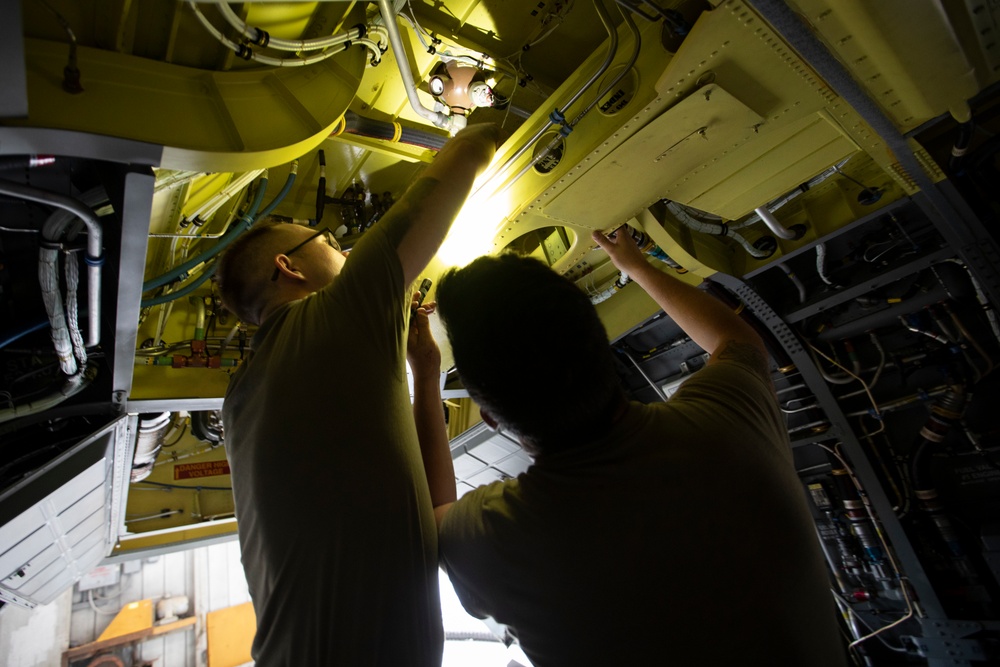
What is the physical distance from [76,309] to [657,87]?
2.56 metres

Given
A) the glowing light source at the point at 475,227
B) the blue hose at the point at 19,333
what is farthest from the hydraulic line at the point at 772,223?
the blue hose at the point at 19,333

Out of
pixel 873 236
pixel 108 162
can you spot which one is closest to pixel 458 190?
pixel 108 162

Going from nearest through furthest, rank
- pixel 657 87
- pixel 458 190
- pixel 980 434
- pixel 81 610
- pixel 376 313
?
pixel 376 313, pixel 458 190, pixel 657 87, pixel 980 434, pixel 81 610

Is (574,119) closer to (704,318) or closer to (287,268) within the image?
(704,318)

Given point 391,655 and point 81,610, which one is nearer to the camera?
point 391,655

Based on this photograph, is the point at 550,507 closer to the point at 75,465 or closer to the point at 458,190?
the point at 458,190

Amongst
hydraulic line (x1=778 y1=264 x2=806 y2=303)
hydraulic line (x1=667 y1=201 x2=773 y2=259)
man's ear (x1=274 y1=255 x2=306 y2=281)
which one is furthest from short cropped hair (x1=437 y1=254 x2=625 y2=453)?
hydraulic line (x1=778 y1=264 x2=806 y2=303)

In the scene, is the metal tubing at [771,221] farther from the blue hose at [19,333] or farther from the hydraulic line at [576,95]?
the blue hose at [19,333]

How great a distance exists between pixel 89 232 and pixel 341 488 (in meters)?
1.44

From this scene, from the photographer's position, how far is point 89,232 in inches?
66.2

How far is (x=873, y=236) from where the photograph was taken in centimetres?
339

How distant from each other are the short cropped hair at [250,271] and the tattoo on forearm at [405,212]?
1.80 ft

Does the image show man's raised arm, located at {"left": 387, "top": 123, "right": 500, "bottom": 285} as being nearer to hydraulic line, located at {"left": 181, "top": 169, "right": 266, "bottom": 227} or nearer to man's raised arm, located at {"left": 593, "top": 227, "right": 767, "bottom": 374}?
man's raised arm, located at {"left": 593, "top": 227, "right": 767, "bottom": 374}

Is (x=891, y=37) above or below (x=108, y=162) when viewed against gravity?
below
